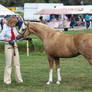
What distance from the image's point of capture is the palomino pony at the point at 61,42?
11.5 meters

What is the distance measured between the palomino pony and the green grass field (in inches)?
24.1

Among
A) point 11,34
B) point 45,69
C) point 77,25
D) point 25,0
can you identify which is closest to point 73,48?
point 11,34

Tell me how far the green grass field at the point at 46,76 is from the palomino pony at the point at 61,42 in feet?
2.01

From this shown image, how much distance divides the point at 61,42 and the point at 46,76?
234cm

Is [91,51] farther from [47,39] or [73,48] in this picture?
[47,39]

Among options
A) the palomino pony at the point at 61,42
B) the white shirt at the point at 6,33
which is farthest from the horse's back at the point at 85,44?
the white shirt at the point at 6,33

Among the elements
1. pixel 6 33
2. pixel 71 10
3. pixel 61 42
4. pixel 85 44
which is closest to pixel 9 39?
pixel 6 33

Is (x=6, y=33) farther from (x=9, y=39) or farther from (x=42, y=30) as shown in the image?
(x=42, y=30)

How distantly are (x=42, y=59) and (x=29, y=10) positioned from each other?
42.2 metres

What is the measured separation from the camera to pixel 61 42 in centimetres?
1196

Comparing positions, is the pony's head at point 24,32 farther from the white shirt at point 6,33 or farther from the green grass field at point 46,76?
the green grass field at point 46,76

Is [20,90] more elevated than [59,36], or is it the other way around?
[59,36]

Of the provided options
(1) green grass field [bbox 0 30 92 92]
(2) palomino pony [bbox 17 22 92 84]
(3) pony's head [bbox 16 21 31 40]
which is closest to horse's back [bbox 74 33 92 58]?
(2) palomino pony [bbox 17 22 92 84]

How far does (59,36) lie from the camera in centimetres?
1212
